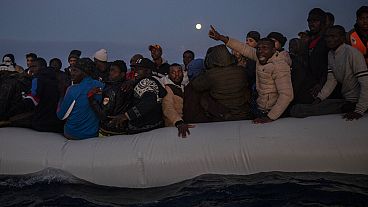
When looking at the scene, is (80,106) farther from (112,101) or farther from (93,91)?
(112,101)

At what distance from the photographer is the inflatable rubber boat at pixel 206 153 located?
406cm

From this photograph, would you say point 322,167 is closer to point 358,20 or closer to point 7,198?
point 358,20

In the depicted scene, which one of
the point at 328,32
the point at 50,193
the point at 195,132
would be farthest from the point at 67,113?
the point at 328,32

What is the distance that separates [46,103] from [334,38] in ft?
14.5

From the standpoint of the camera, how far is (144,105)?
15.0ft

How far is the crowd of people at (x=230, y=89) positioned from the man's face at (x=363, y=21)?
0.5 inches

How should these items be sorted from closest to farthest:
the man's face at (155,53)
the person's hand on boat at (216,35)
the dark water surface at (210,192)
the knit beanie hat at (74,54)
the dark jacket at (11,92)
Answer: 1. the dark water surface at (210,192)
2. the person's hand on boat at (216,35)
3. the dark jacket at (11,92)
4. the knit beanie hat at (74,54)
5. the man's face at (155,53)

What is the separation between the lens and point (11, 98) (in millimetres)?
5605

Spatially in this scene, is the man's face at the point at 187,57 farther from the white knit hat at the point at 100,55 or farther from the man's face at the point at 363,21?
the man's face at the point at 363,21

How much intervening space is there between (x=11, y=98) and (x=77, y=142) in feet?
4.97

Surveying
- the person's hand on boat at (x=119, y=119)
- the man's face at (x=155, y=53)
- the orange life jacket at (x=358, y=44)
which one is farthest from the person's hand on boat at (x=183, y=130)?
the man's face at (x=155, y=53)

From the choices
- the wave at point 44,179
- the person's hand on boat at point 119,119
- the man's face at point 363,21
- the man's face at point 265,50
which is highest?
the man's face at point 363,21

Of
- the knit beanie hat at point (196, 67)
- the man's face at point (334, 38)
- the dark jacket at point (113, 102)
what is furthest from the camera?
the knit beanie hat at point (196, 67)

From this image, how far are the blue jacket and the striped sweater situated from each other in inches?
125
